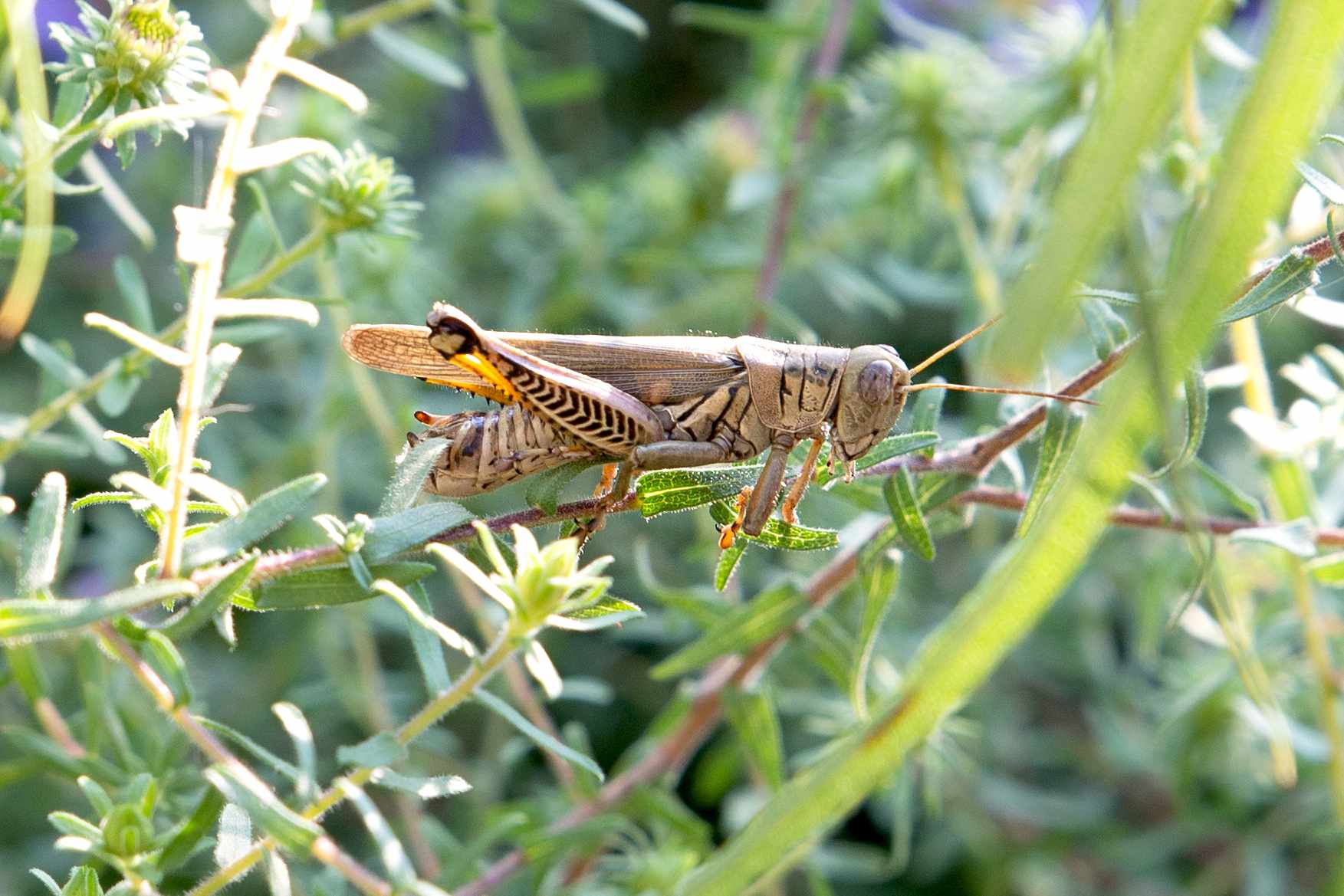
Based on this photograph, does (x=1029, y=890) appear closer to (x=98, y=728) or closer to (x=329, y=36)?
(x=98, y=728)

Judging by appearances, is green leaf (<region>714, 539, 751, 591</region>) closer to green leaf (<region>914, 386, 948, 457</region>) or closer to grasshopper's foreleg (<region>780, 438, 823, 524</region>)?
grasshopper's foreleg (<region>780, 438, 823, 524</region>)

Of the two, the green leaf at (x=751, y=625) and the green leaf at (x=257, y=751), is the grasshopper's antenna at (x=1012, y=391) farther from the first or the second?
the green leaf at (x=257, y=751)

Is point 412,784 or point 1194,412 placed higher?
point 1194,412

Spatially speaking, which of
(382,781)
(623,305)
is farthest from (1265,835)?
(382,781)

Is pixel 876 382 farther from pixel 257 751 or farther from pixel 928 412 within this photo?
pixel 257 751

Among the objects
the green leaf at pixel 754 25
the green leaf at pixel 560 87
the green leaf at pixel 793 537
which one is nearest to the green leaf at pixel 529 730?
the green leaf at pixel 793 537

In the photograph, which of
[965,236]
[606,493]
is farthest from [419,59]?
[965,236]
